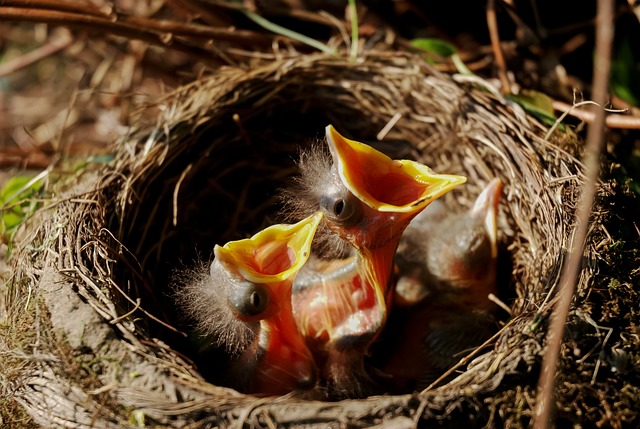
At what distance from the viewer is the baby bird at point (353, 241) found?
1.63 meters

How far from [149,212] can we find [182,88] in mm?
391

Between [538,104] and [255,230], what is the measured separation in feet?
3.08

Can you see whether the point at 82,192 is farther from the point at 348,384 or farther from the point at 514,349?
the point at 514,349

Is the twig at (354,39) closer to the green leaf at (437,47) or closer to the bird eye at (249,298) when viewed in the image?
the green leaf at (437,47)

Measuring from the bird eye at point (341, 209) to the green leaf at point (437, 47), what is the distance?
0.84m

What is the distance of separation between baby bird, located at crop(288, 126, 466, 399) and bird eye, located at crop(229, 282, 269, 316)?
0.24 meters

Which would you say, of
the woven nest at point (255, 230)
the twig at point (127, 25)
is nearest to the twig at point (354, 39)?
the woven nest at point (255, 230)

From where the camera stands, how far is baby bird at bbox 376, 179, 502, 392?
1.88 metres

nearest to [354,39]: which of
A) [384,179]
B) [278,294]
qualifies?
[384,179]

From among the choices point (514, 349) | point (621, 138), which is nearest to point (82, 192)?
point (514, 349)

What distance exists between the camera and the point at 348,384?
176cm

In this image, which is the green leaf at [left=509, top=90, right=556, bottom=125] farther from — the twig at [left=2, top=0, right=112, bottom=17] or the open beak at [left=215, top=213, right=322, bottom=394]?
the twig at [left=2, top=0, right=112, bottom=17]

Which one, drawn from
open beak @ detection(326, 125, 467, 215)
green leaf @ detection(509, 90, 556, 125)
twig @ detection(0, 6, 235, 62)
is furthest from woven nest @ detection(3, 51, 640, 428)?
open beak @ detection(326, 125, 467, 215)

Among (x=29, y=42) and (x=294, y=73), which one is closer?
(x=294, y=73)
